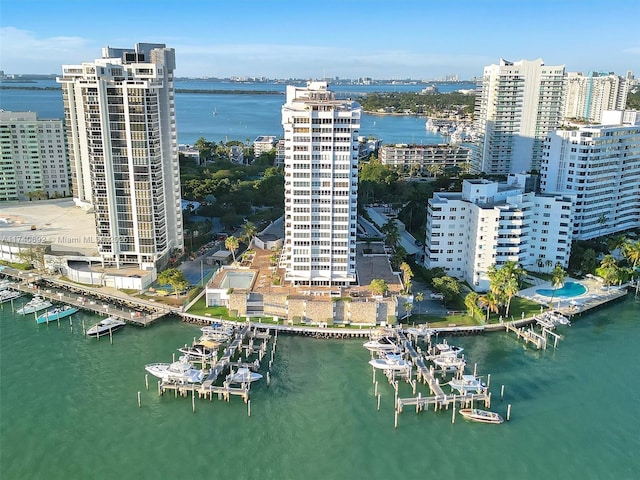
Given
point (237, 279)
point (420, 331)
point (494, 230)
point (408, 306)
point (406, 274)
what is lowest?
point (420, 331)

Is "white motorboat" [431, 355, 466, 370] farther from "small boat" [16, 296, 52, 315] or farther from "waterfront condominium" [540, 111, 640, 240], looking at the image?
"small boat" [16, 296, 52, 315]

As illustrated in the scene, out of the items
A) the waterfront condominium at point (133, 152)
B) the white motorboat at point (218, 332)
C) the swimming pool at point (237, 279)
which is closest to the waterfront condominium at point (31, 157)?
the waterfront condominium at point (133, 152)

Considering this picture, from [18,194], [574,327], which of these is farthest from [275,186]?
[574,327]

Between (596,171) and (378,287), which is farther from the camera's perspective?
(596,171)

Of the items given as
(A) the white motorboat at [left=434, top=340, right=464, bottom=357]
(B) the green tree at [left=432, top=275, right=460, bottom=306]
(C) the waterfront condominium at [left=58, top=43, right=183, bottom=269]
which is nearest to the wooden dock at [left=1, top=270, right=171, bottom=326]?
(C) the waterfront condominium at [left=58, top=43, right=183, bottom=269]

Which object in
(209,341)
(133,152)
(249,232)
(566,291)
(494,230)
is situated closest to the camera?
(209,341)

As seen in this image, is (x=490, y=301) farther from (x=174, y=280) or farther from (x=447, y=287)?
(x=174, y=280)

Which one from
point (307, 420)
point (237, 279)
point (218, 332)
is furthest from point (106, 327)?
point (307, 420)
